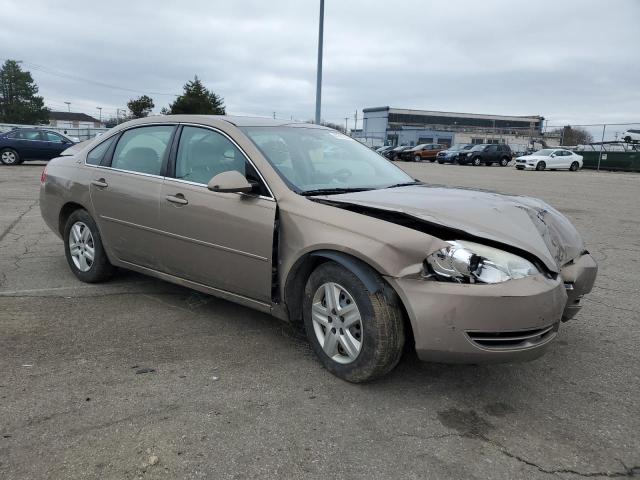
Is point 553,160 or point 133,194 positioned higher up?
point 553,160

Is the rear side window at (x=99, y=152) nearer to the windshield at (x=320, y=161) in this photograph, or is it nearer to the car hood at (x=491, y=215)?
the windshield at (x=320, y=161)

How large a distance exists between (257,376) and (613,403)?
79.8 inches

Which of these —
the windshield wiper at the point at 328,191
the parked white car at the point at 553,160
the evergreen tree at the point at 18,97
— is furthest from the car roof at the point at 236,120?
the evergreen tree at the point at 18,97

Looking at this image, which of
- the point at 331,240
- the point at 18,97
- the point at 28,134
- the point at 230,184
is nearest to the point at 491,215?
the point at 331,240

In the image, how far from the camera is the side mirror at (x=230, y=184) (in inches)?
133

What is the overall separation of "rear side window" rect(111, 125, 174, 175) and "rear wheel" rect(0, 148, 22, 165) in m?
20.4

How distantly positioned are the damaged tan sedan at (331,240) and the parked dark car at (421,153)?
42818mm

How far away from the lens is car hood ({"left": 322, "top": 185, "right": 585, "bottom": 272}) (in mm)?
2912

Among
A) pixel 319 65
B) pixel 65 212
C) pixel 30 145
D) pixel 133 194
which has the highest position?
pixel 319 65

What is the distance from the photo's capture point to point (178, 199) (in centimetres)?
394

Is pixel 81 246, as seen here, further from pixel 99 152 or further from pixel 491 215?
pixel 491 215

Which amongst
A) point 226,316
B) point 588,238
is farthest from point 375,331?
point 588,238

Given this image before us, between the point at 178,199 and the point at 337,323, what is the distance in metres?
1.61

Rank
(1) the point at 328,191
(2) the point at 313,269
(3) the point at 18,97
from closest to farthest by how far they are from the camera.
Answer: (2) the point at 313,269
(1) the point at 328,191
(3) the point at 18,97
